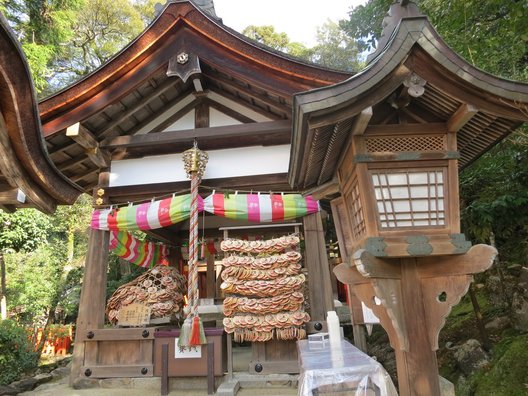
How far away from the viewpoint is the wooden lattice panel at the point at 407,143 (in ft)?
9.14

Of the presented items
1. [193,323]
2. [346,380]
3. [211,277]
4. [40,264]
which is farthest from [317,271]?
[40,264]

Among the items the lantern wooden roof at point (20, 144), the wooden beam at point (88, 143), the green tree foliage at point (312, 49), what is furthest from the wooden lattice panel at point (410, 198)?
the green tree foliage at point (312, 49)

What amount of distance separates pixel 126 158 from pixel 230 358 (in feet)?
14.5

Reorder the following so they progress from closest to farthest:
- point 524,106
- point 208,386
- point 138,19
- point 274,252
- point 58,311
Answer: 1. point 524,106
2. point 208,386
3. point 274,252
4. point 58,311
5. point 138,19

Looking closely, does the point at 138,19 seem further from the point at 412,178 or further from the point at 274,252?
the point at 412,178

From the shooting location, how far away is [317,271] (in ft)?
19.4

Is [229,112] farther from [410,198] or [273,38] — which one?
[273,38]

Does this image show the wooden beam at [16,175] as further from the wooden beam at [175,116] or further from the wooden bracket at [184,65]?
the wooden beam at [175,116]

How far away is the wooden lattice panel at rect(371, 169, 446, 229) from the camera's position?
8.73ft

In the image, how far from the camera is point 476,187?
5.59 m

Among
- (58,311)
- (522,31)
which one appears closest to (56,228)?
(58,311)

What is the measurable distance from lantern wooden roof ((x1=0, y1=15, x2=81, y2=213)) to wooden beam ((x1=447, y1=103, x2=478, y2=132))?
11.4 feet

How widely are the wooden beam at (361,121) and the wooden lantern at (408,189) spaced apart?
0.21ft

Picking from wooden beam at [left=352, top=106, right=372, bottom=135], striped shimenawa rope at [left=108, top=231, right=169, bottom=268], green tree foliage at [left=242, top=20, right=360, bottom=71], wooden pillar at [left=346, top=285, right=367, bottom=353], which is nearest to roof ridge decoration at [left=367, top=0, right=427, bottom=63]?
wooden beam at [left=352, top=106, right=372, bottom=135]
